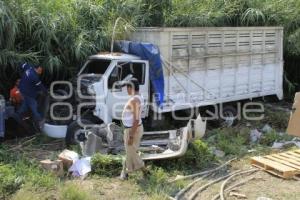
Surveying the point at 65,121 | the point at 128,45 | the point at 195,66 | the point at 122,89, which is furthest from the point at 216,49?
the point at 65,121

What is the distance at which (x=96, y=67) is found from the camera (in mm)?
10883

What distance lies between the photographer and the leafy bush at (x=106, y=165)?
8.28 meters

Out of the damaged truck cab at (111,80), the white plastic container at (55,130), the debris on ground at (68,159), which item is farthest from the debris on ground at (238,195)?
the white plastic container at (55,130)

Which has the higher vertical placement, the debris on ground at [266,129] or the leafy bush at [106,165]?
the leafy bush at [106,165]

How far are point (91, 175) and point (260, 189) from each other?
2.70 m

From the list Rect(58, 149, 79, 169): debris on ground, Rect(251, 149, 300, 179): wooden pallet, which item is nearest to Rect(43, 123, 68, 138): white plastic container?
Rect(58, 149, 79, 169): debris on ground

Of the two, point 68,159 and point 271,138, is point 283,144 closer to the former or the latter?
point 271,138

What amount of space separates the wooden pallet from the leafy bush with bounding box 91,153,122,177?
255 centimetres

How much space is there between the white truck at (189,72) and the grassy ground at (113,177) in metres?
0.86

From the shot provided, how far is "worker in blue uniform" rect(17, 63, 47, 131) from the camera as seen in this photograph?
10.4 m

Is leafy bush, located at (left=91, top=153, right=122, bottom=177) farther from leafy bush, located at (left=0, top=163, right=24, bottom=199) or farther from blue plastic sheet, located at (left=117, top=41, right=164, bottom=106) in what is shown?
blue plastic sheet, located at (left=117, top=41, right=164, bottom=106)

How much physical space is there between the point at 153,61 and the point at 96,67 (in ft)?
4.04

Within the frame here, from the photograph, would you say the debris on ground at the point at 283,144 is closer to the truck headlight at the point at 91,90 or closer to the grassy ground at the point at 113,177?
the grassy ground at the point at 113,177

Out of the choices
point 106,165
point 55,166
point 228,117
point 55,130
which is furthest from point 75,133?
point 228,117
